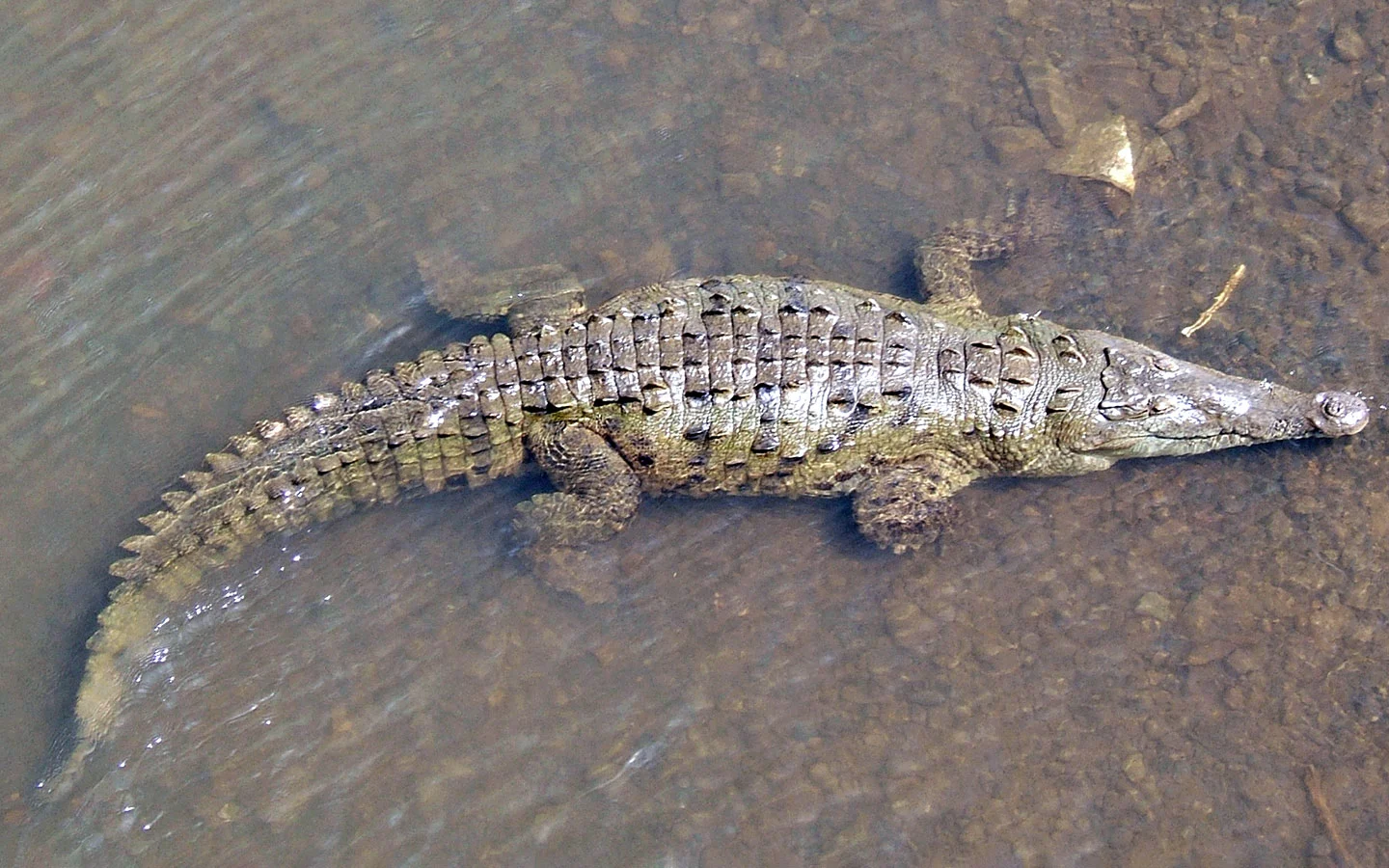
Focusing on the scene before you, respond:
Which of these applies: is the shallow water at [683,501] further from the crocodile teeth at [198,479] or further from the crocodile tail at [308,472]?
the crocodile teeth at [198,479]

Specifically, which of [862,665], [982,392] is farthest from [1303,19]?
[862,665]

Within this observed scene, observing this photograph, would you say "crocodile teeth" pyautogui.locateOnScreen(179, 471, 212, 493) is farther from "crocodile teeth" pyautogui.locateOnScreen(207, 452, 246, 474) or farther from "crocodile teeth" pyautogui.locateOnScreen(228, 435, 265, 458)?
"crocodile teeth" pyautogui.locateOnScreen(228, 435, 265, 458)

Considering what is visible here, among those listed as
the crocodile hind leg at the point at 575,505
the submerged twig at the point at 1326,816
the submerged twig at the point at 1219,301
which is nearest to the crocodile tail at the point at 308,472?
the crocodile hind leg at the point at 575,505

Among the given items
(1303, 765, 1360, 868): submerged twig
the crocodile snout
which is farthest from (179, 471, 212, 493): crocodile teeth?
the crocodile snout

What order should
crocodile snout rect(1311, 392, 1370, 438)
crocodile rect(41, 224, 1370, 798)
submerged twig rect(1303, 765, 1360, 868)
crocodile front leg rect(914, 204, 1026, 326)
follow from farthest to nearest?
crocodile front leg rect(914, 204, 1026, 326), crocodile snout rect(1311, 392, 1370, 438), crocodile rect(41, 224, 1370, 798), submerged twig rect(1303, 765, 1360, 868)

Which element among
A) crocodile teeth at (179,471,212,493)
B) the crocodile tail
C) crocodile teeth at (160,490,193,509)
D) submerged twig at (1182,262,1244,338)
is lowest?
submerged twig at (1182,262,1244,338)

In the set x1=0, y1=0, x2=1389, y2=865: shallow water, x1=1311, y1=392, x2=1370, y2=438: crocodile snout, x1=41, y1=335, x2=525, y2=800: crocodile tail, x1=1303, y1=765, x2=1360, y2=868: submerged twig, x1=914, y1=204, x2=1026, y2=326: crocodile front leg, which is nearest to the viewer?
x1=1303, y1=765, x2=1360, y2=868: submerged twig
